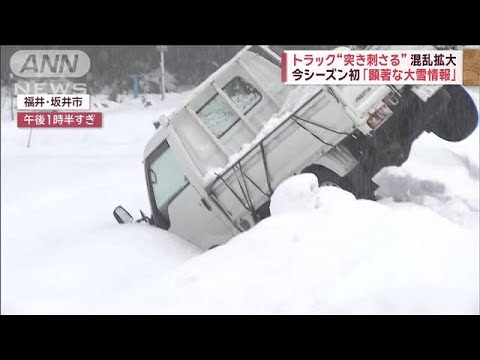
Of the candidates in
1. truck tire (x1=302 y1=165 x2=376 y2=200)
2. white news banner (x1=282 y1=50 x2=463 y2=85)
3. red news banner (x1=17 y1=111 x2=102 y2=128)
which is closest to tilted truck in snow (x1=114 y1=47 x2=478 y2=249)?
truck tire (x1=302 y1=165 x2=376 y2=200)

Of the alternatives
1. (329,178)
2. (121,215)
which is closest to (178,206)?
(121,215)

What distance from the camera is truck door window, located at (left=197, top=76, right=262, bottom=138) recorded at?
573 centimetres

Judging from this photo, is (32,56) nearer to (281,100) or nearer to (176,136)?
(176,136)

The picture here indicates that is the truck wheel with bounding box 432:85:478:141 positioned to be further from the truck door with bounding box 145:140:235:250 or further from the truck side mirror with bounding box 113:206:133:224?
the truck side mirror with bounding box 113:206:133:224

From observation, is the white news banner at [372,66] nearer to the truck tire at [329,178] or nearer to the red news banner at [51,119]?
the truck tire at [329,178]

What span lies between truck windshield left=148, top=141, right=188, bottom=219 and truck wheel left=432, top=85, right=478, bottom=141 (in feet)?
8.73

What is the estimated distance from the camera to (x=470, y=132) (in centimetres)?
635

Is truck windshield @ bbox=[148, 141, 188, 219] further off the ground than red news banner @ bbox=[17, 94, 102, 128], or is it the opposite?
red news banner @ bbox=[17, 94, 102, 128]

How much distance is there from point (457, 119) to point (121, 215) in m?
3.57

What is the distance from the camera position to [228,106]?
5766 millimetres

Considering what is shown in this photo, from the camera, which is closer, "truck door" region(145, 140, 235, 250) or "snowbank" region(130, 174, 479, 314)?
"snowbank" region(130, 174, 479, 314)

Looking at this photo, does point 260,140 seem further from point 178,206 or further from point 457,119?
point 457,119

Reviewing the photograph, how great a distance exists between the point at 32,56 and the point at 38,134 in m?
0.61

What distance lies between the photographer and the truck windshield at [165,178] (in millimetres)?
5715
